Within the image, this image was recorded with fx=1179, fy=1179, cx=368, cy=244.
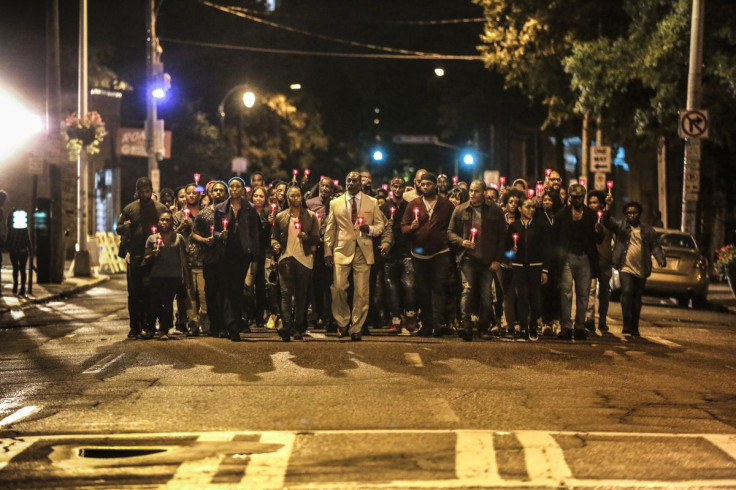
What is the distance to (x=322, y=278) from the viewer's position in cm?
1577

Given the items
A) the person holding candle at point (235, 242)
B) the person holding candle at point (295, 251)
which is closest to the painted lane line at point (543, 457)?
A: the person holding candle at point (295, 251)

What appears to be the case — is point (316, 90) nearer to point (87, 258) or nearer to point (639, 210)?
point (87, 258)

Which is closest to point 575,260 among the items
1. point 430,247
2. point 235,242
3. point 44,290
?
point 430,247

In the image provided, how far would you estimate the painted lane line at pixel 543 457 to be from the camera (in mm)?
7156

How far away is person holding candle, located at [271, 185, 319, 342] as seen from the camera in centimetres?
1413

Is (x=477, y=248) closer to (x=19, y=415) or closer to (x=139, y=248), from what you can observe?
(x=139, y=248)

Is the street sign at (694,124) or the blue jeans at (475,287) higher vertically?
the street sign at (694,124)

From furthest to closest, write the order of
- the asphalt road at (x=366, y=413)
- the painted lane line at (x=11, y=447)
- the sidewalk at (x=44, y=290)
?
the sidewalk at (x=44, y=290) < the painted lane line at (x=11, y=447) < the asphalt road at (x=366, y=413)

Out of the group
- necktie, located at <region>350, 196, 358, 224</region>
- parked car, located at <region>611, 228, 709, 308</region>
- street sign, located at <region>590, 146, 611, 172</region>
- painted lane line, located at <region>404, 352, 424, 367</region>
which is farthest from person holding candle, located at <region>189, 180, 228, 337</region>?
street sign, located at <region>590, 146, 611, 172</region>

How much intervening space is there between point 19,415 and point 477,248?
21.3 feet

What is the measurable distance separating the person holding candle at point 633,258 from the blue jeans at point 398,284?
9.20 feet

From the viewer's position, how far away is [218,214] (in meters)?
14.3

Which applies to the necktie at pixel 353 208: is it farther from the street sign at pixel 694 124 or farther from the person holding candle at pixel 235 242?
the street sign at pixel 694 124

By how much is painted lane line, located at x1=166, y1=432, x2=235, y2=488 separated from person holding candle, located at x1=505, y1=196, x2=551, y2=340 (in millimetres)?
7499
